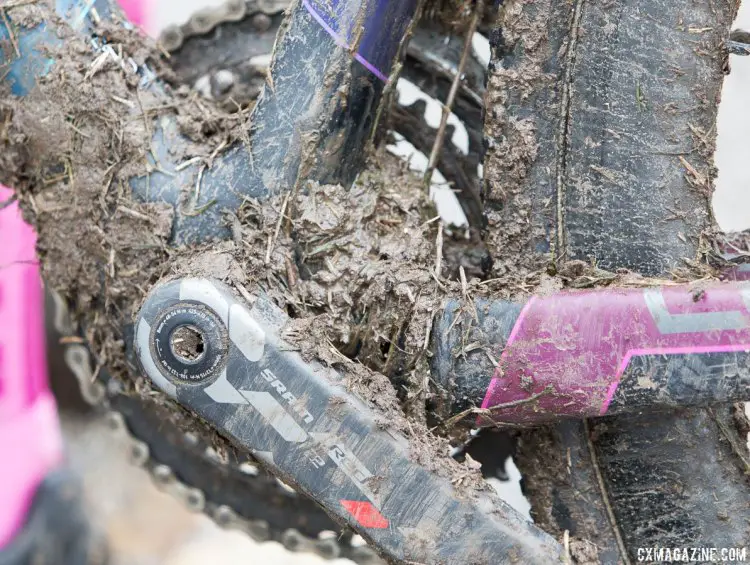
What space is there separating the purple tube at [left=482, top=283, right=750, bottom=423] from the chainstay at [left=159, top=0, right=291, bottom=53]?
2.16 ft

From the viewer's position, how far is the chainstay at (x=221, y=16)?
44.3 inches

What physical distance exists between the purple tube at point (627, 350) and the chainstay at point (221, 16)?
0.66 metres

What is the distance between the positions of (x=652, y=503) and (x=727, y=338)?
24cm

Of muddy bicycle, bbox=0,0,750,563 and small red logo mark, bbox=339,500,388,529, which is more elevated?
muddy bicycle, bbox=0,0,750,563

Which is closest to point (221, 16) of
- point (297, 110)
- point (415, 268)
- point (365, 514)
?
point (297, 110)

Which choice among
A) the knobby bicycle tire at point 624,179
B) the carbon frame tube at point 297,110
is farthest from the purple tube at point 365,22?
the knobby bicycle tire at point 624,179

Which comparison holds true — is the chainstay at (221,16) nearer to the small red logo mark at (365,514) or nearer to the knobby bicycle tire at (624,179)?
the knobby bicycle tire at (624,179)

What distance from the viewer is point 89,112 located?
89 cm

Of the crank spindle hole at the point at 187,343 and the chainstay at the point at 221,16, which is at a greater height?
the chainstay at the point at 221,16

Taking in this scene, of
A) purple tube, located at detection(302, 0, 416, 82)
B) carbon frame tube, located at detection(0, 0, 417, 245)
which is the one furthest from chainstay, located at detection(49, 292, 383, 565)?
purple tube, located at detection(302, 0, 416, 82)

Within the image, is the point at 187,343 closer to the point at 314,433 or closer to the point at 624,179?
the point at 314,433

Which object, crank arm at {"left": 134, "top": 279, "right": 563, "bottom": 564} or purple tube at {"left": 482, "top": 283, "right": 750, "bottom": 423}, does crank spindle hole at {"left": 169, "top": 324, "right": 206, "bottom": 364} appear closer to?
crank arm at {"left": 134, "top": 279, "right": 563, "bottom": 564}

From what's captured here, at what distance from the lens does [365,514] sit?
2.50 ft

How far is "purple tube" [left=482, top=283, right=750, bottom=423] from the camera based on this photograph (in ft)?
2.38
